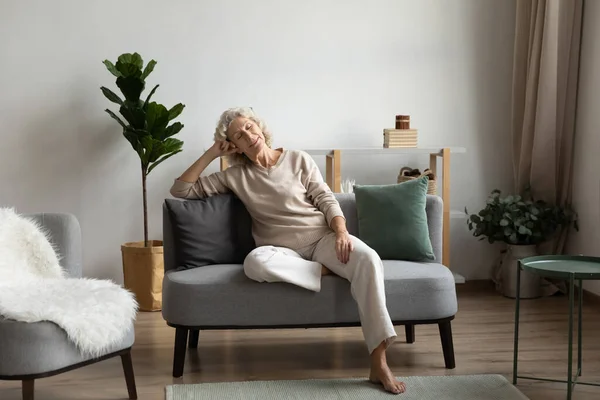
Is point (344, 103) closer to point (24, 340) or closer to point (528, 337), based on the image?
point (528, 337)

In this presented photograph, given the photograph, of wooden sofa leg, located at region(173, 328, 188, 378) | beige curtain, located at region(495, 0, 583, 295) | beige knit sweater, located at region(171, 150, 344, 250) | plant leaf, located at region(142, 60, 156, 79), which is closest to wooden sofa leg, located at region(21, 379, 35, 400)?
wooden sofa leg, located at region(173, 328, 188, 378)

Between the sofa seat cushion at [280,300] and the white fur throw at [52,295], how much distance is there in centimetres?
32

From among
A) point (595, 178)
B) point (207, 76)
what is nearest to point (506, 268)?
point (595, 178)

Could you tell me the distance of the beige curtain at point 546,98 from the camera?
15.5 feet

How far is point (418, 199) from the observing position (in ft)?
12.3

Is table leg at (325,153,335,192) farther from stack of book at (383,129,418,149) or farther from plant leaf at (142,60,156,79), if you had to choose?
plant leaf at (142,60,156,79)

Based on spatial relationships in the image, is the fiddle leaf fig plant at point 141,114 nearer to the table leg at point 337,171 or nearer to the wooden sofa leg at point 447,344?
the table leg at point 337,171

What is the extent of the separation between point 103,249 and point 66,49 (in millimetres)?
Result: 1172

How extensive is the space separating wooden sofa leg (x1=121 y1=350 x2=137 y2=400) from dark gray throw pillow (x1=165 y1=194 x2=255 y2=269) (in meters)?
0.56

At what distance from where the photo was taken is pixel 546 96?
4750 mm

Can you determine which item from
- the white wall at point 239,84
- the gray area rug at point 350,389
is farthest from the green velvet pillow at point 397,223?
the white wall at point 239,84

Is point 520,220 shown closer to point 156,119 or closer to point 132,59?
point 156,119

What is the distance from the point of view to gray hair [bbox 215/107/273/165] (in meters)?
3.71

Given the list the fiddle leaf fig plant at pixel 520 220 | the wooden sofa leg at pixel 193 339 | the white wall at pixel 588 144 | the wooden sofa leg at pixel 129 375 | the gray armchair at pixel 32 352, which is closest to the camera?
the gray armchair at pixel 32 352
